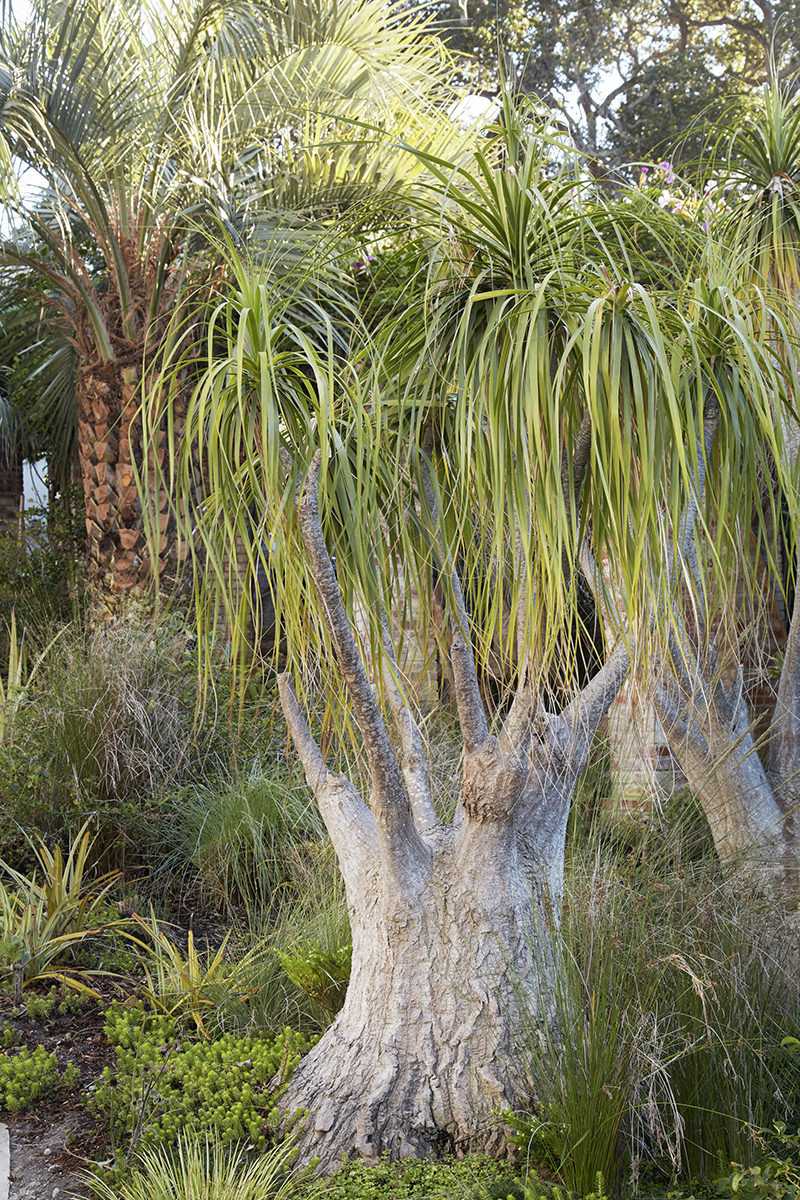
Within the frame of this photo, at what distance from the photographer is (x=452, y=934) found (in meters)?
2.61

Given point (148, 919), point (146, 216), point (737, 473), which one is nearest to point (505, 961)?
point (737, 473)

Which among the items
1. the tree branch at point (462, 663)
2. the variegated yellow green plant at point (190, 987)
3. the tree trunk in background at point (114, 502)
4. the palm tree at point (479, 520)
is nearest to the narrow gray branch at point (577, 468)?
the palm tree at point (479, 520)

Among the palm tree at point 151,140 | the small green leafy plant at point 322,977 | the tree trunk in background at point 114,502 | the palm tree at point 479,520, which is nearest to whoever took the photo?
the palm tree at point 479,520

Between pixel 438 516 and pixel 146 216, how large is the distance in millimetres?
4453

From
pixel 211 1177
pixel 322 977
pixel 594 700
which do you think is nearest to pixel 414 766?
pixel 594 700

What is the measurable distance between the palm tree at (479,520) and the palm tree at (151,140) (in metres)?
3.36

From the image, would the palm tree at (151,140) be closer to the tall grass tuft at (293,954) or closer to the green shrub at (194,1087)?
the tall grass tuft at (293,954)

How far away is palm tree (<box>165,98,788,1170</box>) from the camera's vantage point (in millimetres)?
1996

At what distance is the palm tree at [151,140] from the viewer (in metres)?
5.52

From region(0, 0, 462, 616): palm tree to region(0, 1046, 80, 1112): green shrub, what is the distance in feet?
10.1

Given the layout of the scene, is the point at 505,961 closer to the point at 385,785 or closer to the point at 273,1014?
→ the point at 385,785

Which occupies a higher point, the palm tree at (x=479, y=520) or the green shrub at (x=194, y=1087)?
the palm tree at (x=479, y=520)

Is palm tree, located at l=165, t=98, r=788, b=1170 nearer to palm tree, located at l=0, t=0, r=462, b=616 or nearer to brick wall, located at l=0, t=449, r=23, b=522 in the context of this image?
palm tree, located at l=0, t=0, r=462, b=616

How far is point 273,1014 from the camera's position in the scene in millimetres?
3287
